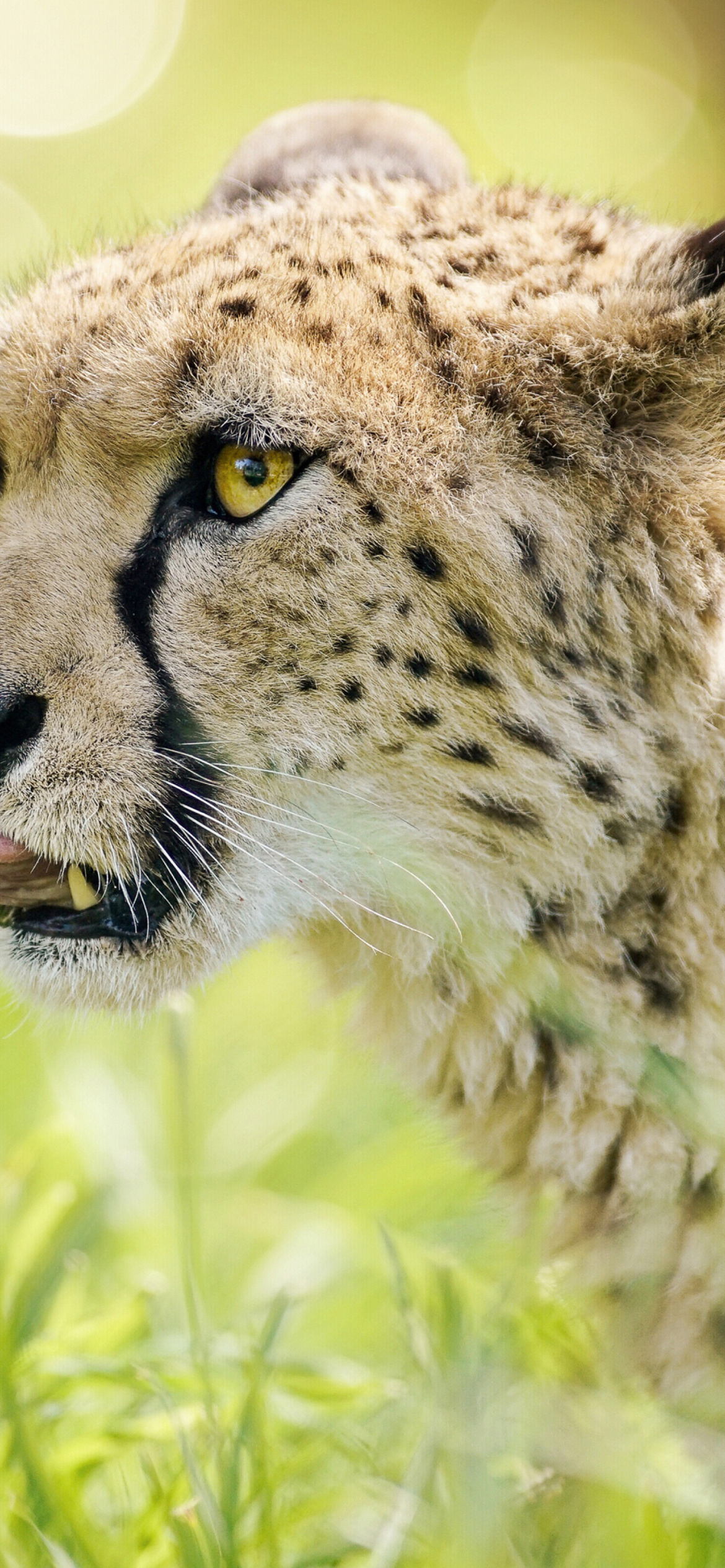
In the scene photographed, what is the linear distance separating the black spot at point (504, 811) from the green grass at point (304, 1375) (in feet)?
1.83

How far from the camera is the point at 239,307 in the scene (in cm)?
224

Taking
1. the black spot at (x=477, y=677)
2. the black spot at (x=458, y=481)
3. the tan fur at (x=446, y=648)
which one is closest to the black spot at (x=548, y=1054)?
the tan fur at (x=446, y=648)

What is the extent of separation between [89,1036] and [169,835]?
5.89 ft

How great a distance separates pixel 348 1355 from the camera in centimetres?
279

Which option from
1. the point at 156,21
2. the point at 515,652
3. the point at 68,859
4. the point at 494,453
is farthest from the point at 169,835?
the point at 156,21

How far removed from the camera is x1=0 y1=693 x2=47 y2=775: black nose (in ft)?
7.06

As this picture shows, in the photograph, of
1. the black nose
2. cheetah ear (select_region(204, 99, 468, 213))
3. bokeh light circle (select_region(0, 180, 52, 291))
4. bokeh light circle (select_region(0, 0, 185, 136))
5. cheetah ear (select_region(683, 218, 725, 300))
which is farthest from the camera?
bokeh light circle (select_region(0, 0, 185, 136))

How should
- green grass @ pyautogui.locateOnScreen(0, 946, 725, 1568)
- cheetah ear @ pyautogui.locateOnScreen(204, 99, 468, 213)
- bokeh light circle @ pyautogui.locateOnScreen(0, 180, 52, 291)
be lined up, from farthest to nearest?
bokeh light circle @ pyautogui.locateOnScreen(0, 180, 52, 291) → cheetah ear @ pyautogui.locateOnScreen(204, 99, 468, 213) → green grass @ pyautogui.locateOnScreen(0, 946, 725, 1568)

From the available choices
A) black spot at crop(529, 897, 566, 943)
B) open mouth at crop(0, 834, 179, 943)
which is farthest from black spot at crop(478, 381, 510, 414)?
open mouth at crop(0, 834, 179, 943)

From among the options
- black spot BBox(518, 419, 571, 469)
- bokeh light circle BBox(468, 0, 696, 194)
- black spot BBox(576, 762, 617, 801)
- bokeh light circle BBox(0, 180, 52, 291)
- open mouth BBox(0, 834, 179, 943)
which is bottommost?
black spot BBox(576, 762, 617, 801)

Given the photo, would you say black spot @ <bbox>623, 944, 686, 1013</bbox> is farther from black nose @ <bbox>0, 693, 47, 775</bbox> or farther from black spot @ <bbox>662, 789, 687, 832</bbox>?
black nose @ <bbox>0, 693, 47, 775</bbox>

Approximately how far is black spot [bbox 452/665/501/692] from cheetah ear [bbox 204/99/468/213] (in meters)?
1.29

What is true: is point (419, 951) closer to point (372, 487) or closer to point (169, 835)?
point (169, 835)

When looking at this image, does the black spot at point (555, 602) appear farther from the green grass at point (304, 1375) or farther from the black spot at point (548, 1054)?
the green grass at point (304, 1375)
